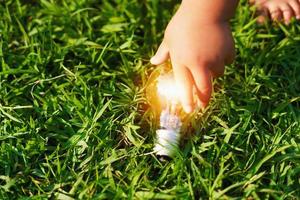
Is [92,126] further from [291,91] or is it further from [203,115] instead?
[291,91]

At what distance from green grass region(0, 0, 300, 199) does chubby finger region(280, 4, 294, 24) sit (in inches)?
1.4

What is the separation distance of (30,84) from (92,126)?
33cm

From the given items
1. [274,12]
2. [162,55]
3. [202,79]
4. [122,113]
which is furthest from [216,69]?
[274,12]

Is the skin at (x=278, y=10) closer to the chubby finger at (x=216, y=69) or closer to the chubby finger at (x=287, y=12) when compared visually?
the chubby finger at (x=287, y=12)

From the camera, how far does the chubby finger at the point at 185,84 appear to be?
1866mm

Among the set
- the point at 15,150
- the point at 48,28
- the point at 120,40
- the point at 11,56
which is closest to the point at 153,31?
the point at 120,40

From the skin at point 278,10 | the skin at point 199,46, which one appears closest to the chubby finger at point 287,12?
the skin at point 278,10

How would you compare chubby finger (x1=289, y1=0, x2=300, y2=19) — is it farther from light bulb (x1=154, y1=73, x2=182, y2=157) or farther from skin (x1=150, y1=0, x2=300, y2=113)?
light bulb (x1=154, y1=73, x2=182, y2=157)

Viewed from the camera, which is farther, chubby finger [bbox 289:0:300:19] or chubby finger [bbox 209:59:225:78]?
chubby finger [bbox 289:0:300:19]

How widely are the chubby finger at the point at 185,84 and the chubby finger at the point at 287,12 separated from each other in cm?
75

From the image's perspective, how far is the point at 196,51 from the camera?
1.84m

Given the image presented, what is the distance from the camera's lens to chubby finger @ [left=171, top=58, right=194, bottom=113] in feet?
6.12

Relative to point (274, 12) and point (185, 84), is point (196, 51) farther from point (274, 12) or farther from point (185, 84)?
point (274, 12)

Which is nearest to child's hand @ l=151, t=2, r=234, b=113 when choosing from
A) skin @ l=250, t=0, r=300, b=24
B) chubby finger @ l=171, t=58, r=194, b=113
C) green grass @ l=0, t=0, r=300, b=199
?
chubby finger @ l=171, t=58, r=194, b=113
